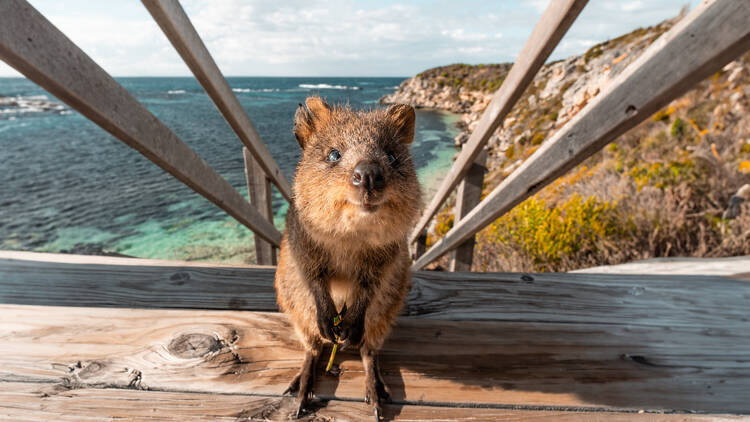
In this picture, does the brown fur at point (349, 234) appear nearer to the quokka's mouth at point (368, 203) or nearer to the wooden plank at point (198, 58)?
the quokka's mouth at point (368, 203)

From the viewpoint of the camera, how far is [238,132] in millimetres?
2240

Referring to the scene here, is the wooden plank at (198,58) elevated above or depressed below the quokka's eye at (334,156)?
above

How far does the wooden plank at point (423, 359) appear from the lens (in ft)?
4.93

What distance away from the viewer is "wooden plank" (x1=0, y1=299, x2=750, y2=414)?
1502 mm

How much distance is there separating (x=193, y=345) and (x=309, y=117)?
1238 mm

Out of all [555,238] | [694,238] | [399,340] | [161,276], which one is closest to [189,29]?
[161,276]

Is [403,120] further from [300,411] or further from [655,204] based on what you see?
[655,204]

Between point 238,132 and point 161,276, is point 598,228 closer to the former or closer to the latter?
point 238,132

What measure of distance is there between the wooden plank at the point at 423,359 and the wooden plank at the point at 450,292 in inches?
4.0

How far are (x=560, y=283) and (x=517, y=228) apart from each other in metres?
3.71

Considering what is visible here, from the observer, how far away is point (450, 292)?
7.05 feet

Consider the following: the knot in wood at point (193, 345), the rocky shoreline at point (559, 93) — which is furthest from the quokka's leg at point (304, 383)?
the rocky shoreline at point (559, 93)

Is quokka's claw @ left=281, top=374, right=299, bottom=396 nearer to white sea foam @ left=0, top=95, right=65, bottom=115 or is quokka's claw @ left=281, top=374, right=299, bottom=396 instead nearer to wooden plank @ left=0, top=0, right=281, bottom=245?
wooden plank @ left=0, top=0, right=281, bottom=245

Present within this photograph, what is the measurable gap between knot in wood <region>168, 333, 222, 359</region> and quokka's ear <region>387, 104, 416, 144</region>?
4.39 ft
